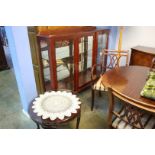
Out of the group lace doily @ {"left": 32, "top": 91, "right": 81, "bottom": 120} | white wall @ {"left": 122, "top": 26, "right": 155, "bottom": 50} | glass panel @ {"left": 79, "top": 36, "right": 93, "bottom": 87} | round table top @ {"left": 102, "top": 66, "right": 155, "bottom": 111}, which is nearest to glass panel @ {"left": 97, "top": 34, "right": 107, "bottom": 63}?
glass panel @ {"left": 79, "top": 36, "right": 93, "bottom": 87}

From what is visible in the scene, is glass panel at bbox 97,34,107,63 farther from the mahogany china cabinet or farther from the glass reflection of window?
the glass reflection of window

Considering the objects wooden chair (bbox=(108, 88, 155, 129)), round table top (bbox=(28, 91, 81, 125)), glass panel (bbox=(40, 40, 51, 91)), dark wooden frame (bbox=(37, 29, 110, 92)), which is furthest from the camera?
glass panel (bbox=(40, 40, 51, 91))

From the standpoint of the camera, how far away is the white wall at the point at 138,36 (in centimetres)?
267

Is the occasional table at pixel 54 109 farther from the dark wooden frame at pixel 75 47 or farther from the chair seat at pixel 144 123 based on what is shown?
the dark wooden frame at pixel 75 47

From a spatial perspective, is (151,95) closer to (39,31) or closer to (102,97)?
(102,97)

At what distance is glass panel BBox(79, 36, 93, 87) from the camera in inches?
93.7

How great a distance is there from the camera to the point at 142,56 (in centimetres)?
256

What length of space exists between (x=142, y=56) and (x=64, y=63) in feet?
4.54

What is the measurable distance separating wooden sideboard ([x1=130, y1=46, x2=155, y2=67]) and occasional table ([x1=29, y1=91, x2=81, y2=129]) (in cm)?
163

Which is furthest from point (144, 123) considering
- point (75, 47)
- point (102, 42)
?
point (102, 42)
